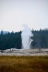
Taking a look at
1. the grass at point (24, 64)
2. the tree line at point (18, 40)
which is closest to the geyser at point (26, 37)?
the tree line at point (18, 40)

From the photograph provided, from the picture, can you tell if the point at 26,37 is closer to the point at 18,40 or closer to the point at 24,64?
the point at 18,40

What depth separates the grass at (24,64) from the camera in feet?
9.84

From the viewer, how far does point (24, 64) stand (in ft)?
9.98

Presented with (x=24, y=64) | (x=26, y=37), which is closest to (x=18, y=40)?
(x=26, y=37)

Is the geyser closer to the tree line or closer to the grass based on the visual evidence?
the tree line

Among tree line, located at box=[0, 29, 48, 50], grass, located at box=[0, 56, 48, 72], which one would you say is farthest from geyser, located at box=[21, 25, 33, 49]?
grass, located at box=[0, 56, 48, 72]

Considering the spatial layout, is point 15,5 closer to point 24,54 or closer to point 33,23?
point 33,23

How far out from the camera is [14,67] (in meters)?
3.02

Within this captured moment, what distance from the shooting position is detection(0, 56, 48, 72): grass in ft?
9.84

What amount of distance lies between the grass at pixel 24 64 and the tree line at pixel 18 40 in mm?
256

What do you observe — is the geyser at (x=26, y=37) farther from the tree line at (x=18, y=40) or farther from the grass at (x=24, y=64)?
the grass at (x=24, y=64)

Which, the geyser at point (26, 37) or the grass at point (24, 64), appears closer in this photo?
the grass at point (24, 64)

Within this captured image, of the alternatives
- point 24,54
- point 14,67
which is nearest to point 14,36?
point 24,54

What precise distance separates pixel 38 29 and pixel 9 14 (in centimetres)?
69
